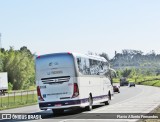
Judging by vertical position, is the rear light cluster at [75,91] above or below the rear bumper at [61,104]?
above

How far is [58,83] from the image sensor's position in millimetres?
23828

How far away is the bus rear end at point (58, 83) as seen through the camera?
77.9 feet

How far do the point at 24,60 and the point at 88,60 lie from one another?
305ft

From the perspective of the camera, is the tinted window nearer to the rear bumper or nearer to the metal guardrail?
the rear bumper

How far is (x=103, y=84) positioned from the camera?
30594 mm

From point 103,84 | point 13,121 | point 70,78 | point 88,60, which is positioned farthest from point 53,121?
point 103,84

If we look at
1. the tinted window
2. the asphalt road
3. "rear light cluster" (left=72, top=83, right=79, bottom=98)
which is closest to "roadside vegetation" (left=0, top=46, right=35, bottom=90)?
the asphalt road

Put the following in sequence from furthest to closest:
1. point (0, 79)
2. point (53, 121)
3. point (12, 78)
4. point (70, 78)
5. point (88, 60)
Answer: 1. point (12, 78)
2. point (0, 79)
3. point (88, 60)
4. point (70, 78)
5. point (53, 121)

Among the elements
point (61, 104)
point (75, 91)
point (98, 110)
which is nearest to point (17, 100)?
point (98, 110)

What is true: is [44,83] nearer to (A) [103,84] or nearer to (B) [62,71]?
(B) [62,71]

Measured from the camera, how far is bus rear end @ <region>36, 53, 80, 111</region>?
23734mm

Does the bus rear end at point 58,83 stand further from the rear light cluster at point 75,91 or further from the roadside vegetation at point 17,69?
the roadside vegetation at point 17,69

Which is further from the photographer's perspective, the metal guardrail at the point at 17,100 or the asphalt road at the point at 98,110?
the metal guardrail at the point at 17,100

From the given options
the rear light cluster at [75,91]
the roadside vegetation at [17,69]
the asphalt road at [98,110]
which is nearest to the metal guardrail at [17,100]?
the asphalt road at [98,110]
